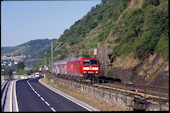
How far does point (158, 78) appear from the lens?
120 ft

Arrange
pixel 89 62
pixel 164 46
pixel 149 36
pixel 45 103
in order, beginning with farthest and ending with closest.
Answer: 1. pixel 149 36
2. pixel 89 62
3. pixel 164 46
4. pixel 45 103

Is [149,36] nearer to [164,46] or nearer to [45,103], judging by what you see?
[164,46]

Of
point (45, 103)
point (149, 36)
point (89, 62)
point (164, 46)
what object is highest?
point (149, 36)

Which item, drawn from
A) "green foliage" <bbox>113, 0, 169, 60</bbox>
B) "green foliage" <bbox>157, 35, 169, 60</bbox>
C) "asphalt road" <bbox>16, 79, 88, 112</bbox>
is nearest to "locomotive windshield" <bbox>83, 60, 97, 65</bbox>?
"green foliage" <bbox>113, 0, 169, 60</bbox>

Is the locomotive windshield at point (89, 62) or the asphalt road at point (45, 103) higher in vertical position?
the locomotive windshield at point (89, 62)

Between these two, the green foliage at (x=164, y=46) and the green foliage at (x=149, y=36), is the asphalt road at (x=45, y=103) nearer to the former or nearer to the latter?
the green foliage at (x=164, y=46)

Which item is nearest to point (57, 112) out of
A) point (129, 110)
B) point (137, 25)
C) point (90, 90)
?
point (129, 110)

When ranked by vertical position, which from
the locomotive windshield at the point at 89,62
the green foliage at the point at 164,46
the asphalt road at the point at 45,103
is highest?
the green foliage at the point at 164,46

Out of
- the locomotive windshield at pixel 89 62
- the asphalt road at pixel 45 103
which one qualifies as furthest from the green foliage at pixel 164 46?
the asphalt road at pixel 45 103

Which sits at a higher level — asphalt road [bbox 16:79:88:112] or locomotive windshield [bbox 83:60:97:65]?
locomotive windshield [bbox 83:60:97:65]

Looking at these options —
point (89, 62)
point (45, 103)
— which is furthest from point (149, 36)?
point (45, 103)

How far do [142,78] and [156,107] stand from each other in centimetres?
2517

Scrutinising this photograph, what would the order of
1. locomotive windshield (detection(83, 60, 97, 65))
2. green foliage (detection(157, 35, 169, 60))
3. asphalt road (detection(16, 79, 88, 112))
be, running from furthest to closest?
locomotive windshield (detection(83, 60, 97, 65))
green foliage (detection(157, 35, 169, 60))
asphalt road (detection(16, 79, 88, 112))

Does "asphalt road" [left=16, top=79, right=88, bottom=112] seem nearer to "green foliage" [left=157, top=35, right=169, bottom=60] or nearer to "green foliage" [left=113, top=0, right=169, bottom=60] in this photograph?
"green foliage" [left=157, top=35, right=169, bottom=60]
